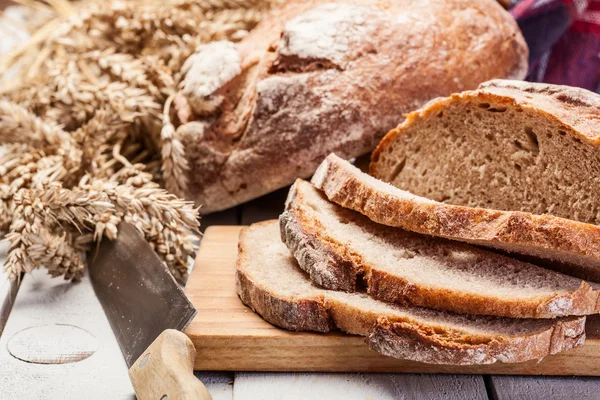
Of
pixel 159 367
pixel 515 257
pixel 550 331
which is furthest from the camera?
pixel 515 257

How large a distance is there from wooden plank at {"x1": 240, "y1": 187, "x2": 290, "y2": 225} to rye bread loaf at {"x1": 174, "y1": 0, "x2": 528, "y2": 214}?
6.2 inches

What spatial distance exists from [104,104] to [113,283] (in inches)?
39.5

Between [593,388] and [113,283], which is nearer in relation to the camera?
[593,388]

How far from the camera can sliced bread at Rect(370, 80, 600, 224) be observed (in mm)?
2416

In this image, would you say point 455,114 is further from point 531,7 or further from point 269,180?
point 531,7

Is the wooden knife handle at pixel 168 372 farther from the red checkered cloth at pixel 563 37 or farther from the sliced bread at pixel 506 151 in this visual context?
the red checkered cloth at pixel 563 37

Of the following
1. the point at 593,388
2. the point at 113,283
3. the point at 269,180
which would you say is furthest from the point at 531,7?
the point at 113,283

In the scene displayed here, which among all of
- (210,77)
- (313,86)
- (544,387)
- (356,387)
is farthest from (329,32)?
(544,387)

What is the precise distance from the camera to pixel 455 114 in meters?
2.73

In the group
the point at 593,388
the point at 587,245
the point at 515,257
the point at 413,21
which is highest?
the point at 413,21

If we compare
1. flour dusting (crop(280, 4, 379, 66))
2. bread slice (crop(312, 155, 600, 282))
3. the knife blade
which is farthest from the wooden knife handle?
flour dusting (crop(280, 4, 379, 66))

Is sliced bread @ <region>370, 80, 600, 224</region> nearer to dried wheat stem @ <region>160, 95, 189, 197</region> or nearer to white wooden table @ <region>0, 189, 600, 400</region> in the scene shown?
white wooden table @ <region>0, 189, 600, 400</region>

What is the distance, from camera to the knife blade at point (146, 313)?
1.89m

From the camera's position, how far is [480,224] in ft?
7.43
